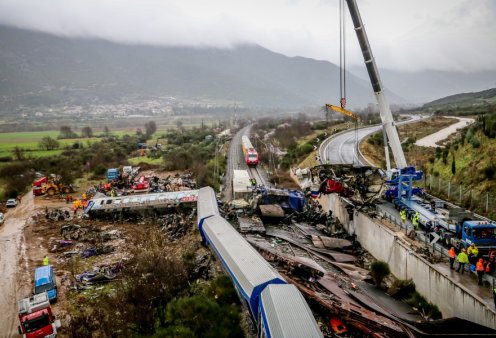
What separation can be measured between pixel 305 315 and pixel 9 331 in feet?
57.9

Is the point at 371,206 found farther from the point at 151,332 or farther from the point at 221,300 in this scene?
the point at 151,332

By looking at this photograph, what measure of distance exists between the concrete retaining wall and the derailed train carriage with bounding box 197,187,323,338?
8.04 meters

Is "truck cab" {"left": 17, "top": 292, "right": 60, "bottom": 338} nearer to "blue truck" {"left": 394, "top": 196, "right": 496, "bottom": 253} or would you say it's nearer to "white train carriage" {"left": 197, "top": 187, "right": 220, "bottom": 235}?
"white train carriage" {"left": 197, "top": 187, "right": 220, "bottom": 235}

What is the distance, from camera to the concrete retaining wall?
16531mm

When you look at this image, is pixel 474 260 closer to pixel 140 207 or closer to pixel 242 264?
pixel 242 264

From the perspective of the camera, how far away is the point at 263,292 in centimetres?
1458

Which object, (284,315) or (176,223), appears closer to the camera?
(284,315)

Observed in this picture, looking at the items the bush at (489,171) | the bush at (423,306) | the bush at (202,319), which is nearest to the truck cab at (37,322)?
the bush at (202,319)

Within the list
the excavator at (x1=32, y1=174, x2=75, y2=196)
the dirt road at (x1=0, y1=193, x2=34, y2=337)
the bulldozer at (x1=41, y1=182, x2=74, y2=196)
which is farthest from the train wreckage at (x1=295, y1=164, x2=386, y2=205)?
the excavator at (x1=32, y1=174, x2=75, y2=196)

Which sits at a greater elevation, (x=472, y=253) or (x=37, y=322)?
(x=472, y=253)

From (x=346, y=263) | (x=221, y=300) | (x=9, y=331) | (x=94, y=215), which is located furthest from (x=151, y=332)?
(x=94, y=215)

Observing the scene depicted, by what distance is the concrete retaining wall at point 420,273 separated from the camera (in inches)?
651

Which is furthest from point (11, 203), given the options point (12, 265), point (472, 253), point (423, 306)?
point (472, 253)

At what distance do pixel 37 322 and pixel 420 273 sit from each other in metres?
19.8
